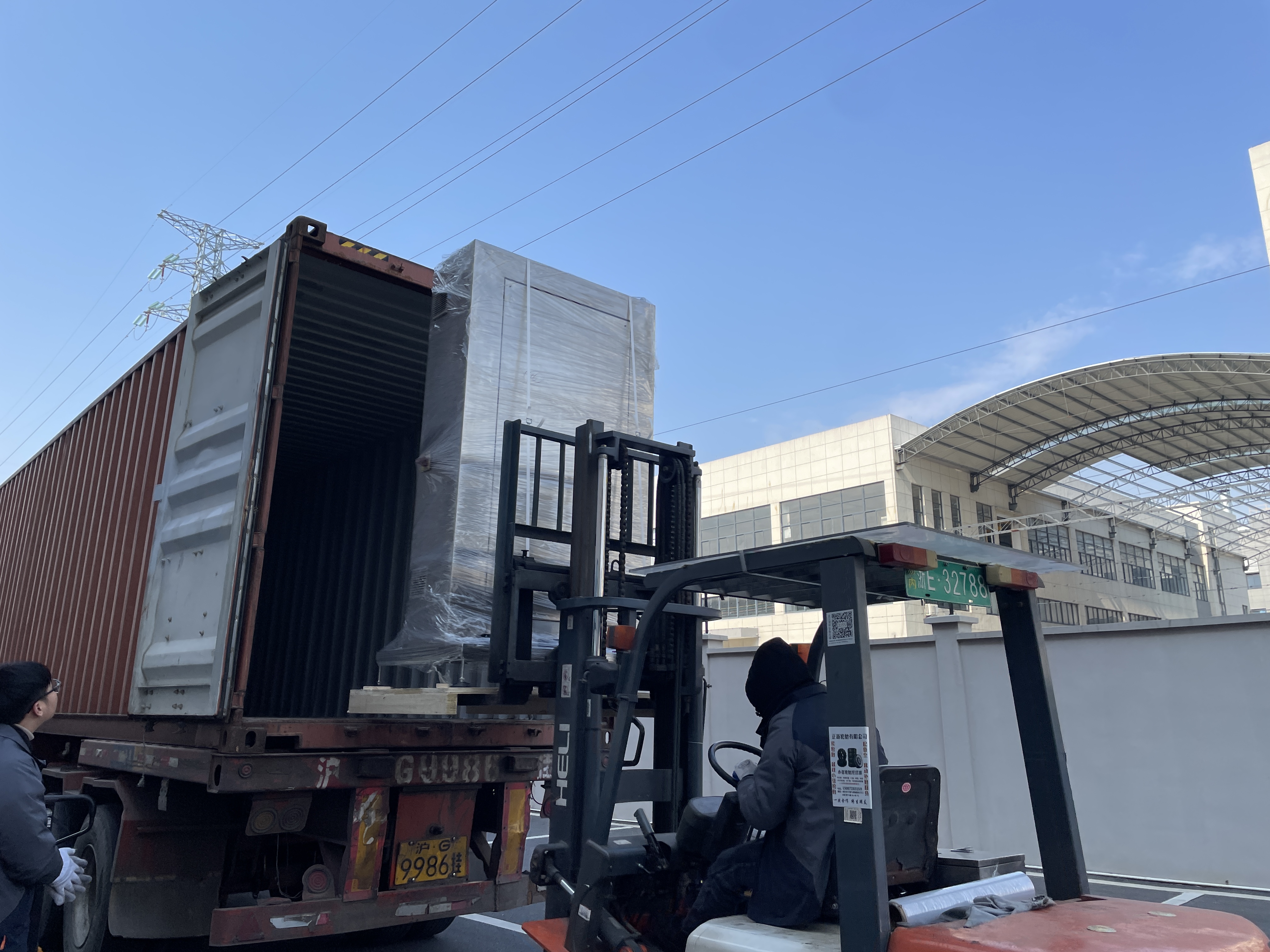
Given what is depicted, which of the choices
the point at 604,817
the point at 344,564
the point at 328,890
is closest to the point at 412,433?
the point at 344,564

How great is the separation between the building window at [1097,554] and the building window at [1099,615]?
1.03 m

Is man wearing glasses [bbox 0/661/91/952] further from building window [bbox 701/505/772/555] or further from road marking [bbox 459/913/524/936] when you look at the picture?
building window [bbox 701/505/772/555]

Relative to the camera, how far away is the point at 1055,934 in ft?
7.16

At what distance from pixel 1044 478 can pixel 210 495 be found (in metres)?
27.0

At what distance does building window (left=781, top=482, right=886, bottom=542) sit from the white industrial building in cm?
5

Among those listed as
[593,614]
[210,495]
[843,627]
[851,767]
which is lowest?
[851,767]

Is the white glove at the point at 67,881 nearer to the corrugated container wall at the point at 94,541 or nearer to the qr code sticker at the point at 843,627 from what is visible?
the corrugated container wall at the point at 94,541

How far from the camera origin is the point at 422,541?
4.26 metres

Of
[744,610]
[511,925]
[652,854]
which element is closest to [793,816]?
[652,854]

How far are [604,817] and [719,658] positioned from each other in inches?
333

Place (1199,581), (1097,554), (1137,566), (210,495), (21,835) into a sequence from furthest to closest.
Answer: (1199,581), (1137,566), (1097,554), (210,495), (21,835)

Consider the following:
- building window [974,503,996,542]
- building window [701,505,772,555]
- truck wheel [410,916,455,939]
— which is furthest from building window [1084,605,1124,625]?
truck wheel [410,916,455,939]

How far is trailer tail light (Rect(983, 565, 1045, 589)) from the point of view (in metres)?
2.83

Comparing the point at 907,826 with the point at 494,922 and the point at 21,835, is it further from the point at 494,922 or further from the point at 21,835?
the point at 494,922
